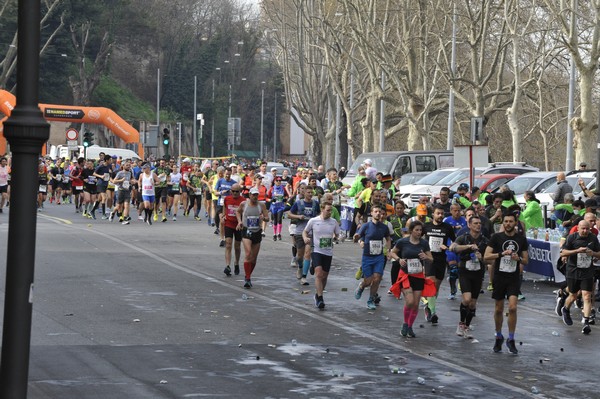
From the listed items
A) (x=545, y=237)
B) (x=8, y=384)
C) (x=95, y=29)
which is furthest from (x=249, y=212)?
(x=95, y=29)

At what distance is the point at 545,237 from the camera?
69.7ft

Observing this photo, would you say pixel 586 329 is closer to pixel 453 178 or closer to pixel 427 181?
pixel 453 178

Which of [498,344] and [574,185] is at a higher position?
[574,185]

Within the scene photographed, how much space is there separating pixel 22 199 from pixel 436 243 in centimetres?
1085

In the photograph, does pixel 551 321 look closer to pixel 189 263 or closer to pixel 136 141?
pixel 189 263

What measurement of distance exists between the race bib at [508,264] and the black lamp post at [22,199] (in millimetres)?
8024

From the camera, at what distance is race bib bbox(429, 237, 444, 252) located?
1703 cm

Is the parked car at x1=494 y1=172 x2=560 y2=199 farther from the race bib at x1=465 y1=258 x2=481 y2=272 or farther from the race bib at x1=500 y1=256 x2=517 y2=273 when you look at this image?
the race bib at x1=500 y1=256 x2=517 y2=273

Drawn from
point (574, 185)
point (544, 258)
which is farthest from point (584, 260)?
point (574, 185)

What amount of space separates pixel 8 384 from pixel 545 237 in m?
15.5

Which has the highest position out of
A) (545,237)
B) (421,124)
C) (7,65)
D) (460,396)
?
(7,65)

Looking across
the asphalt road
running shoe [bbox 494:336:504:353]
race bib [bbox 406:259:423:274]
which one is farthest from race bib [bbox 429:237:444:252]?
running shoe [bbox 494:336:504:353]

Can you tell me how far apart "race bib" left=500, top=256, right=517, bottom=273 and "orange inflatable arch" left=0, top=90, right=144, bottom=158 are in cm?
5186

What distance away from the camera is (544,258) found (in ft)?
69.7
